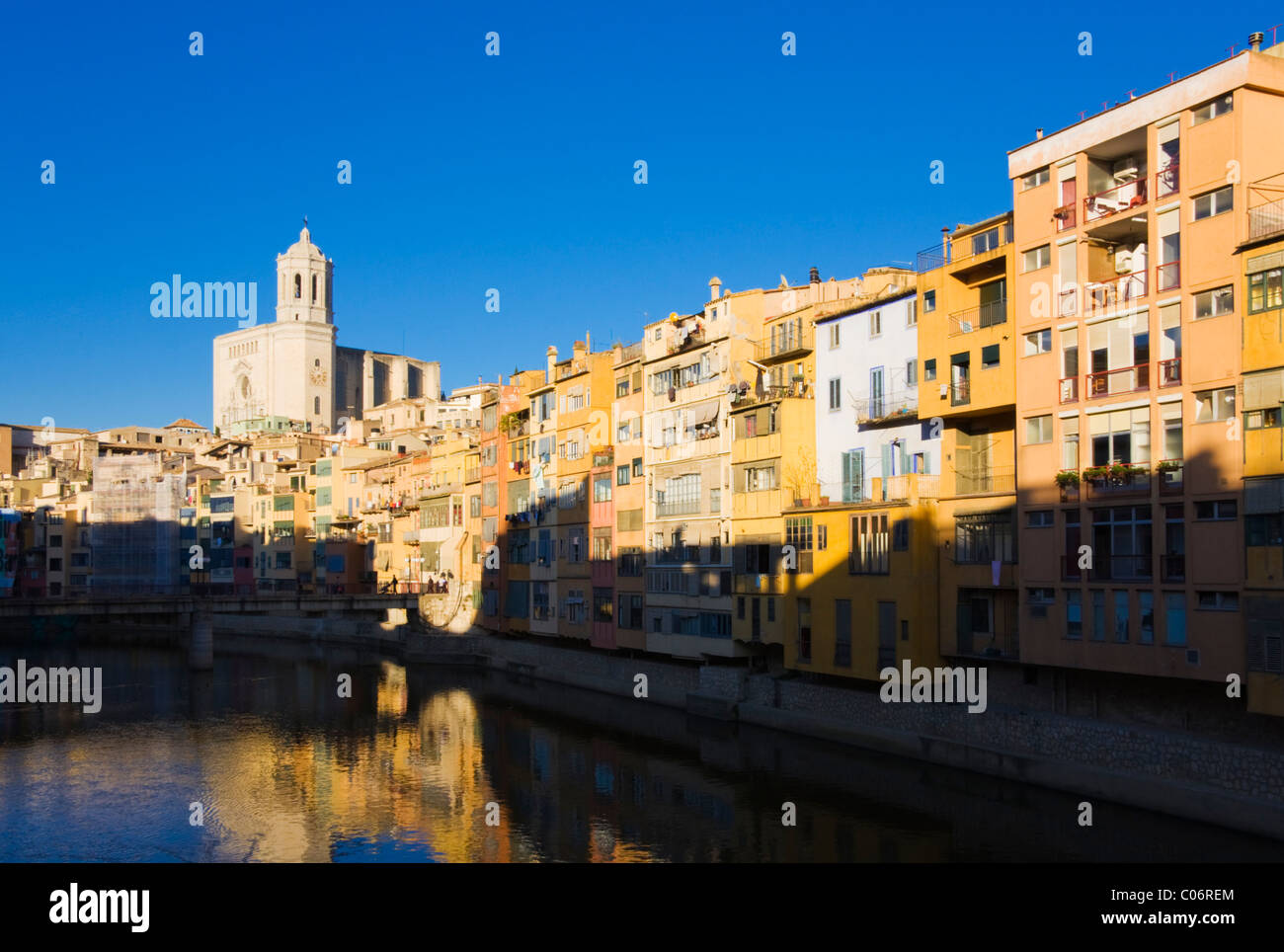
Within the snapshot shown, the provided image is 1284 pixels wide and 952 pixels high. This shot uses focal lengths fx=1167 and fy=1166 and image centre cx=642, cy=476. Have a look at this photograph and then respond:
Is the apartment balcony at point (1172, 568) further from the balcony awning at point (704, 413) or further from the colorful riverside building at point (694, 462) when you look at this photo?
the balcony awning at point (704, 413)

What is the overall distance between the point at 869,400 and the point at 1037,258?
376 inches

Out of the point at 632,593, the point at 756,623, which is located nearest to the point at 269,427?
the point at 632,593

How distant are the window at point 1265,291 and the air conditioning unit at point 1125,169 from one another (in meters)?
6.28

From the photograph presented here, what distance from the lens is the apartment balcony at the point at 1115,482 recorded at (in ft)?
105

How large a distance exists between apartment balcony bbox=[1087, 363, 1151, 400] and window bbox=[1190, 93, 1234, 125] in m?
6.57

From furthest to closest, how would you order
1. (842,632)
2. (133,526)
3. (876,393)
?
(133,526) → (876,393) → (842,632)

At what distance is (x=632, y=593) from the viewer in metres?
58.0

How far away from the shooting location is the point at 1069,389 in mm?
34469

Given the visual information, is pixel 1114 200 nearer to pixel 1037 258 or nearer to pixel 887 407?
pixel 1037 258

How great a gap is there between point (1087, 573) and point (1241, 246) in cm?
979

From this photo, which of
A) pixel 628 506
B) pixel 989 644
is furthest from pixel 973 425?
pixel 628 506

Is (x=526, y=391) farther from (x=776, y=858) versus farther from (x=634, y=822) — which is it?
(x=776, y=858)

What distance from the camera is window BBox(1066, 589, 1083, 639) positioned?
3388 centimetres

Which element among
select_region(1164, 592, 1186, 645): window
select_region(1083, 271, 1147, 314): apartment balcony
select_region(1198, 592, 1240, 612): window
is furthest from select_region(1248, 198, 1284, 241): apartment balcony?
select_region(1164, 592, 1186, 645): window
